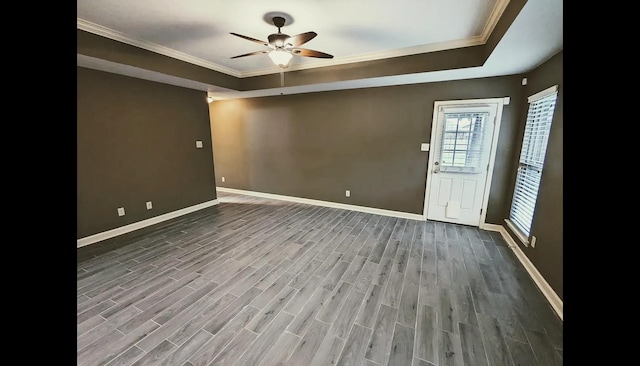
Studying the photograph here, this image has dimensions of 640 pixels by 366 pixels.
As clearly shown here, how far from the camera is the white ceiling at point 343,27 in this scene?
2312mm

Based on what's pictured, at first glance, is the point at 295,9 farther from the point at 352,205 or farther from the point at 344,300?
the point at 352,205

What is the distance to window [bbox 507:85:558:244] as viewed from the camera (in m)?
2.72

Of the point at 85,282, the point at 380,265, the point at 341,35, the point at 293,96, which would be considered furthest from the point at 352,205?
the point at 85,282

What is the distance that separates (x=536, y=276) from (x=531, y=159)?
141 centimetres

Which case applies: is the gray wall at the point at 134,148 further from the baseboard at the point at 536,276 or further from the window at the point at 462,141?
the baseboard at the point at 536,276

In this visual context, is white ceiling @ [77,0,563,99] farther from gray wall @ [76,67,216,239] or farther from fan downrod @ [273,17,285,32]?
gray wall @ [76,67,216,239]

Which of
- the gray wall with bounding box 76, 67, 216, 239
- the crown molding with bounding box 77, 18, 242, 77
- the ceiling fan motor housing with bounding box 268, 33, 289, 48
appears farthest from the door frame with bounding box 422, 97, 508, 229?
the gray wall with bounding box 76, 67, 216, 239

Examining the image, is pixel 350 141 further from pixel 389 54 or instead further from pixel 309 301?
pixel 309 301

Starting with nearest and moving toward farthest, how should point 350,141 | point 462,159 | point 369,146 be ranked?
point 462,159 → point 369,146 → point 350,141

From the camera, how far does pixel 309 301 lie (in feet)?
7.35

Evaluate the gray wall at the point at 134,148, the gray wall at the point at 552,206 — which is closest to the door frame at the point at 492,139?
the gray wall at the point at 552,206

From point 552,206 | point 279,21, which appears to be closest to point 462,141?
point 552,206

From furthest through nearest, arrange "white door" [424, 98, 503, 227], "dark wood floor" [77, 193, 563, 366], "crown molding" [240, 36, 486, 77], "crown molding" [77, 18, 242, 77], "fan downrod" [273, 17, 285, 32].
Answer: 1. "white door" [424, 98, 503, 227]
2. "crown molding" [240, 36, 486, 77]
3. "crown molding" [77, 18, 242, 77]
4. "fan downrod" [273, 17, 285, 32]
5. "dark wood floor" [77, 193, 563, 366]

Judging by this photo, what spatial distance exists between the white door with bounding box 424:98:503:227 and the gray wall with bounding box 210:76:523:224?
0.11 meters
